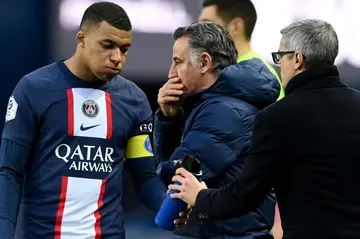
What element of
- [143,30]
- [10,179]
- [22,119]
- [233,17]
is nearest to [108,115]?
[22,119]

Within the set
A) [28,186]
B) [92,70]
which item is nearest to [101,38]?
[92,70]

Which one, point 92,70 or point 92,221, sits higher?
point 92,70

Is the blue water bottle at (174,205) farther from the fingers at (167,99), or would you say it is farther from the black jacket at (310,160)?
the fingers at (167,99)

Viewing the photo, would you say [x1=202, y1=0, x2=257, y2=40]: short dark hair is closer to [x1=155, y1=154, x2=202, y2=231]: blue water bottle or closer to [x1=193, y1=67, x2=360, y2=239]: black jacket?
[x1=155, y1=154, x2=202, y2=231]: blue water bottle

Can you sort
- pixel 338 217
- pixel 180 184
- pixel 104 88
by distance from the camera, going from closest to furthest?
pixel 338 217
pixel 180 184
pixel 104 88

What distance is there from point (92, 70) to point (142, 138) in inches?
13.1

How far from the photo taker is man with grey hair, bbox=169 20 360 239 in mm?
2607

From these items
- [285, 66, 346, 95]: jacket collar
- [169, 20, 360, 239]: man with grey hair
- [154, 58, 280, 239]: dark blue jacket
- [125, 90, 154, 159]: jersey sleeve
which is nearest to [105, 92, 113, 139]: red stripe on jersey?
[125, 90, 154, 159]: jersey sleeve

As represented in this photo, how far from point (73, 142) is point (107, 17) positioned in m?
0.46

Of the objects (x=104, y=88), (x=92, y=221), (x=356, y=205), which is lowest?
(x=92, y=221)

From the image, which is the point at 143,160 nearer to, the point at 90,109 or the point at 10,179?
the point at 90,109

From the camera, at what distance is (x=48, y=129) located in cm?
296

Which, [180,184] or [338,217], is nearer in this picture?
[338,217]

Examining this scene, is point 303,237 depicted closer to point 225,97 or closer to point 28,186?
point 225,97
